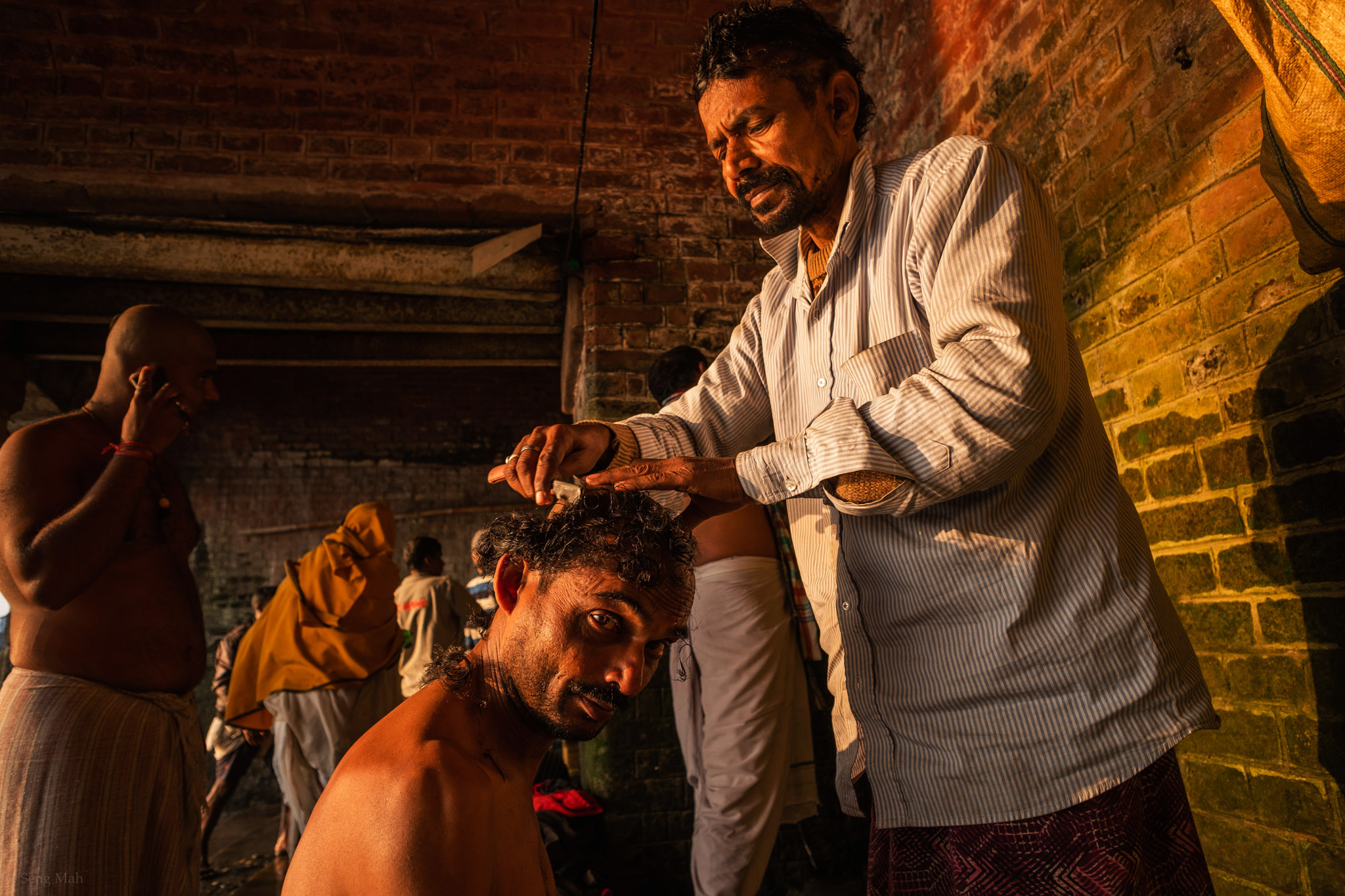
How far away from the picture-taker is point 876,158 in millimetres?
3955

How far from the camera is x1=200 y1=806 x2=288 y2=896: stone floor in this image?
4.71m

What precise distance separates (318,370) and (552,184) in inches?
211

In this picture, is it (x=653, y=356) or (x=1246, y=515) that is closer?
(x=1246, y=515)

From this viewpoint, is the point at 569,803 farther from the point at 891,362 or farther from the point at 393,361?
the point at 393,361

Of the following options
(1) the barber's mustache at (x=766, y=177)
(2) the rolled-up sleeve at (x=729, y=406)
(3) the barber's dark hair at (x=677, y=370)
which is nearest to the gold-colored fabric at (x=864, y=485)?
(2) the rolled-up sleeve at (x=729, y=406)

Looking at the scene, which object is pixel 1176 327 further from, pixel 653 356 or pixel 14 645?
pixel 14 645

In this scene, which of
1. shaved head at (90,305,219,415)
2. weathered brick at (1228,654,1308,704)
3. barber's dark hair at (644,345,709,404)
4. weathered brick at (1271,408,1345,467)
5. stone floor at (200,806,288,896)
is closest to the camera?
weathered brick at (1271,408,1345,467)

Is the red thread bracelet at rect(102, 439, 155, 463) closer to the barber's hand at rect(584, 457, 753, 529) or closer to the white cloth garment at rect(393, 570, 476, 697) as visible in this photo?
the barber's hand at rect(584, 457, 753, 529)

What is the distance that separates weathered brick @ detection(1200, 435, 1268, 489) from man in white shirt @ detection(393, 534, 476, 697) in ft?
15.7

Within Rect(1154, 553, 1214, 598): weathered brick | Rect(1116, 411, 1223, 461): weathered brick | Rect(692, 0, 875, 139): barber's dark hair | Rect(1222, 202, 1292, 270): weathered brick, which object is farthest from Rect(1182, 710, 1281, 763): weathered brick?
Rect(692, 0, 875, 139): barber's dark hair

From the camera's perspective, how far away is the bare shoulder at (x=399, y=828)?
3.31ft

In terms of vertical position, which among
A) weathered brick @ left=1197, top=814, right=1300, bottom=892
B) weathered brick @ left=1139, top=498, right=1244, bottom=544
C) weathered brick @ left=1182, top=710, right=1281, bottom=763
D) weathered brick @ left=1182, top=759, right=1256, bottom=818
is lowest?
weathered brick @ left=1197, top=814, right=1300, bottom=892

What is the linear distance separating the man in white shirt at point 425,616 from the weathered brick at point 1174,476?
460 cm

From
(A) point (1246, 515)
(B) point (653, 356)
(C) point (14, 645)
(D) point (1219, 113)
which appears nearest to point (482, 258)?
(B) point (653, 356)
